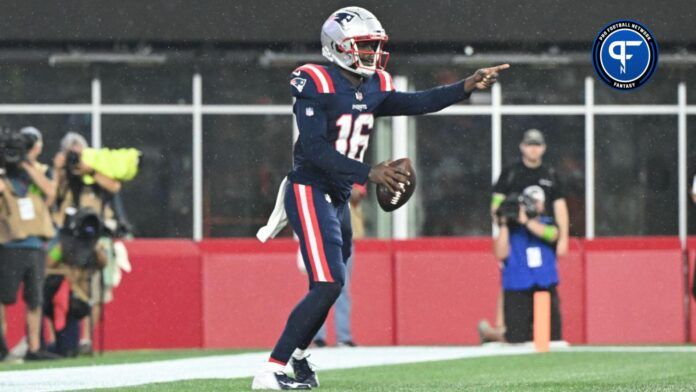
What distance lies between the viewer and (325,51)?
31.3 ft

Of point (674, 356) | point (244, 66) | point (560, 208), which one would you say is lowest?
point (674, 356)

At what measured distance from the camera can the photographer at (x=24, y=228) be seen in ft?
46.4

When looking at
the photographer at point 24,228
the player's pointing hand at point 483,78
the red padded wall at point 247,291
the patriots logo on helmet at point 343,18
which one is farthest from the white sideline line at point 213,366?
the player's pointing hand at point 483,78

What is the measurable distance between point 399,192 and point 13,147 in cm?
580

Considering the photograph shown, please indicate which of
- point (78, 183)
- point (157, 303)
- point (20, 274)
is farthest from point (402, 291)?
point (20, 274)

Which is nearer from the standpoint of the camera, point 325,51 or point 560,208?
point 325,51

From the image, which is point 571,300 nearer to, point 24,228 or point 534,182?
point 534,182

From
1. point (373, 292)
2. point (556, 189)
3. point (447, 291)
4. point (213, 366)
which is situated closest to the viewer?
point (213, 366)

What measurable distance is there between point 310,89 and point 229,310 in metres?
7.91

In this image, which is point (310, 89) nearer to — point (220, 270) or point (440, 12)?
point (220, 270)

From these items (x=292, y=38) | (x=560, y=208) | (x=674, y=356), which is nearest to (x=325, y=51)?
(x=674, y=356)

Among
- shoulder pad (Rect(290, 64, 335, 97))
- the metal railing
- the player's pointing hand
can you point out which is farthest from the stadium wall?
the player's pointing hand

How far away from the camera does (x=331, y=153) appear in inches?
361

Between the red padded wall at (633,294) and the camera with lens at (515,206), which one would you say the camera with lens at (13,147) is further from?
the red padded wall at (633,294)
